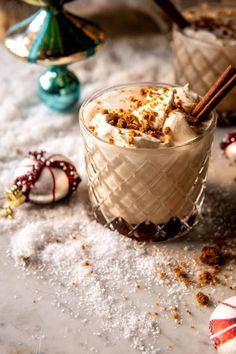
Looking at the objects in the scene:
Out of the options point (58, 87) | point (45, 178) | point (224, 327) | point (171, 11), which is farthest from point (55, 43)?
point (224, 327)

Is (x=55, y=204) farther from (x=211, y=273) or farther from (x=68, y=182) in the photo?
(x=211, y=273)

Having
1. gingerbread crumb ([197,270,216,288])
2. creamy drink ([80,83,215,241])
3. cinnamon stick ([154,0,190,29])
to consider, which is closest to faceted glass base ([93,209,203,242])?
creamy drink ([80,83,215,241])

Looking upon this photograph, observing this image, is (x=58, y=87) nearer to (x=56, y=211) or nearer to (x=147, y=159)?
(x=56, y=211)

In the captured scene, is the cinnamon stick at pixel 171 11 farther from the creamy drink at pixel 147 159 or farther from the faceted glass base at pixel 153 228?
the faceted glass base at pixel 153 228

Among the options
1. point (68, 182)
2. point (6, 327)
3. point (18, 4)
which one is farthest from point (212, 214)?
point (18, 4)

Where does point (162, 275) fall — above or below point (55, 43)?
below

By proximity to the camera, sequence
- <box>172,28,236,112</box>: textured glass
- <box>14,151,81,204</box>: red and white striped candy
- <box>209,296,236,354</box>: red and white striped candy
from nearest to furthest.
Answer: <box>209,296,236,354</box>: red and white striped candy, <box>14,151,81,204</box>: red and white striped candy, <box>172,28,236,112</box>: textured glass

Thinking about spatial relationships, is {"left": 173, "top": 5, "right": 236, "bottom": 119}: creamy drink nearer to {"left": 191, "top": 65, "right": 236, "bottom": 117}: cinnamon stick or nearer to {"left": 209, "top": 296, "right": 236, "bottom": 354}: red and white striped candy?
{"left": 191, "top": 65, "right": 236, "bottom": 117}: cinnamon stick
